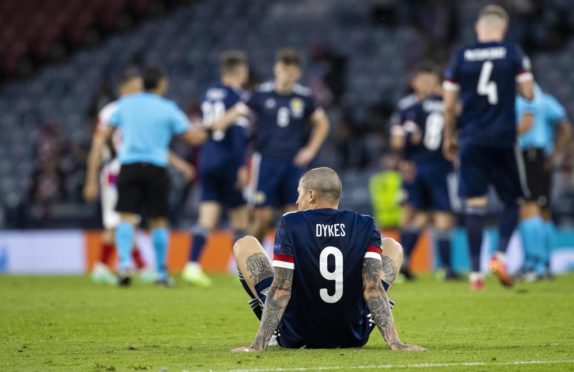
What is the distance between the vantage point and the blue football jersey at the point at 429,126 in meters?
13.8

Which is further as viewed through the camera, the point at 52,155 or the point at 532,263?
the point at 52,155

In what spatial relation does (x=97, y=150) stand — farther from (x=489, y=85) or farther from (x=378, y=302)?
(x=378, y=302)

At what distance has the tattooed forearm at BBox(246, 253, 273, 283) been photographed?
6508 mm

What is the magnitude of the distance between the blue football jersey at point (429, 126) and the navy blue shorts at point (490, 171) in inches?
102

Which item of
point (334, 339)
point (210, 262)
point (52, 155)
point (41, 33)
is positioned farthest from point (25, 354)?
point (41, 33)

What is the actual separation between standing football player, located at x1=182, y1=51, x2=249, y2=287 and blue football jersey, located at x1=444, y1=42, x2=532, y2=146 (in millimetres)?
3156

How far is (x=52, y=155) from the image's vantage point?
21.9 m

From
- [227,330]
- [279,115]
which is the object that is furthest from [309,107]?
[227,330]

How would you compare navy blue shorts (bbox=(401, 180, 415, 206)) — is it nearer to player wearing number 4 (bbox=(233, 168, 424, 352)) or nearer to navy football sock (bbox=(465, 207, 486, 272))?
navy football sock (bbox=(465, 207, 486, 272))

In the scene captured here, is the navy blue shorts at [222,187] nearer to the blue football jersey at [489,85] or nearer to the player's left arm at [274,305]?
the blue football jersey at [489,85]

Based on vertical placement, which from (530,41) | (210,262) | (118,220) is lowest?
(210,262)

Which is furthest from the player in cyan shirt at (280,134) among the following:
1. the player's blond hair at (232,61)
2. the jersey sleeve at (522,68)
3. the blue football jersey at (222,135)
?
the jersey sleeve at (522,68)

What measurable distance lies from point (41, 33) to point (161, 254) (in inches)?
649

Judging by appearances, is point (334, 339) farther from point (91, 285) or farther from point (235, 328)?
point (91, 285)
